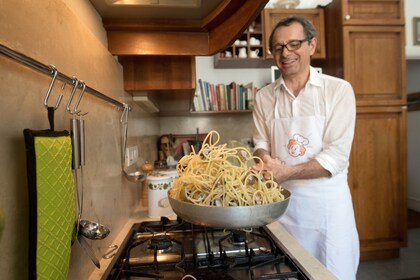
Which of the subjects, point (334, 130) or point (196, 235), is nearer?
point (196, 235)

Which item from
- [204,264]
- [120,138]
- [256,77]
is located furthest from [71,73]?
[256,77]

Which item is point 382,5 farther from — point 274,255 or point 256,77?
point 274,255

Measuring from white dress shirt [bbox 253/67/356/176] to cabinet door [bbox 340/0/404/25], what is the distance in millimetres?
1173

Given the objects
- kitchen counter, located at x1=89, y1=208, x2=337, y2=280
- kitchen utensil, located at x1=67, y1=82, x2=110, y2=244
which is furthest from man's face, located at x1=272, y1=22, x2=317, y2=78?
kitchen utensil, located at x1=67, y1=82, x2=110, y2=244

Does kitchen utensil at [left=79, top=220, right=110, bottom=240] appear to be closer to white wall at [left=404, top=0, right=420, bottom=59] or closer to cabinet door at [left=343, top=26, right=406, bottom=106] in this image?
cabinet door at [left=343, top=26, right=406, bottom=106]

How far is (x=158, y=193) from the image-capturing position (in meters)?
1.01

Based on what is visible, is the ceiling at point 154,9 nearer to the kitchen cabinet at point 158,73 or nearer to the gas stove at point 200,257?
the kitchen cabinet at point 158,73

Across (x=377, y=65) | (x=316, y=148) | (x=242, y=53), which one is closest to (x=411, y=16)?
(x=377, y=65)

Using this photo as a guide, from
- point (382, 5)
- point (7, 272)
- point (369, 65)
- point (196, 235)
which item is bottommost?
point (196, 235)

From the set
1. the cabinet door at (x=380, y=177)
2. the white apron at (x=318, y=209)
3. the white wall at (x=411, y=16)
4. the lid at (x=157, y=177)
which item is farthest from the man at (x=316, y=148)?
the white wall at (x=411, y=16)

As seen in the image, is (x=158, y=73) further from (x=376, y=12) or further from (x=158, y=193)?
(x=376, y=12)

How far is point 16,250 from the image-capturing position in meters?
0.31

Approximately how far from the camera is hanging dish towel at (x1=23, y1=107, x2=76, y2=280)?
31cm

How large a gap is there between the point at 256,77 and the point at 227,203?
6.61ft
